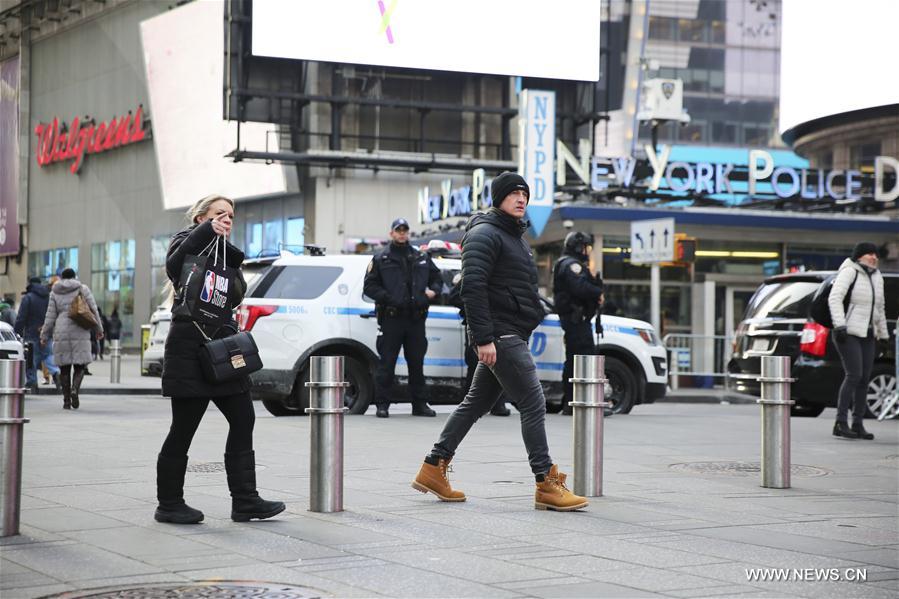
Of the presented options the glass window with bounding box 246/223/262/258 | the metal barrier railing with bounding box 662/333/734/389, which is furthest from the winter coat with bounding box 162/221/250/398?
the glass window with bounding box 246/223/262/258

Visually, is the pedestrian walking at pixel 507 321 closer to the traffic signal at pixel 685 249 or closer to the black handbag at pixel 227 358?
the black handbag at pixel 227 358

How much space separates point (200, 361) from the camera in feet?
22.4

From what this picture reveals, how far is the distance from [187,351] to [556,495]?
2126mm

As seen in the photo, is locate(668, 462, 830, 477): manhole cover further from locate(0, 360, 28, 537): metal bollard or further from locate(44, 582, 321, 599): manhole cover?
locate(44, 582, 321, 599): manhole cover

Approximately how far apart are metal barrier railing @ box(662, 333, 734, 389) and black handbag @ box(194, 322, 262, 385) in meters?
19.5

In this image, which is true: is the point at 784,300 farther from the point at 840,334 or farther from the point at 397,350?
the point at 397,350

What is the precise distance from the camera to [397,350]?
14.1m

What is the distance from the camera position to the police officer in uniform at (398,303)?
14102 millimetres

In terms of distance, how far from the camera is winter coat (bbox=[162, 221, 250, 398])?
682 cm

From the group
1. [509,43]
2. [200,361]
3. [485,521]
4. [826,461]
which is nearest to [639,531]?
[485,521]

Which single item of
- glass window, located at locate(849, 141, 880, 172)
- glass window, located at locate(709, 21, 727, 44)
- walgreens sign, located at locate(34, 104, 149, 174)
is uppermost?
glass window, located at locate(709, 21, 727, 44)

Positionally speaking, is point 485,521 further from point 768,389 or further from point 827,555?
point 768,389

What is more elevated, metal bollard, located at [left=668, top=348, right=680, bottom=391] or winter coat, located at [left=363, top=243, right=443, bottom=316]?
A: winter coat, located at [left=363, top=243, right=443, bottom=316]

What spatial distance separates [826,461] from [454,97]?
30976 millimetres
